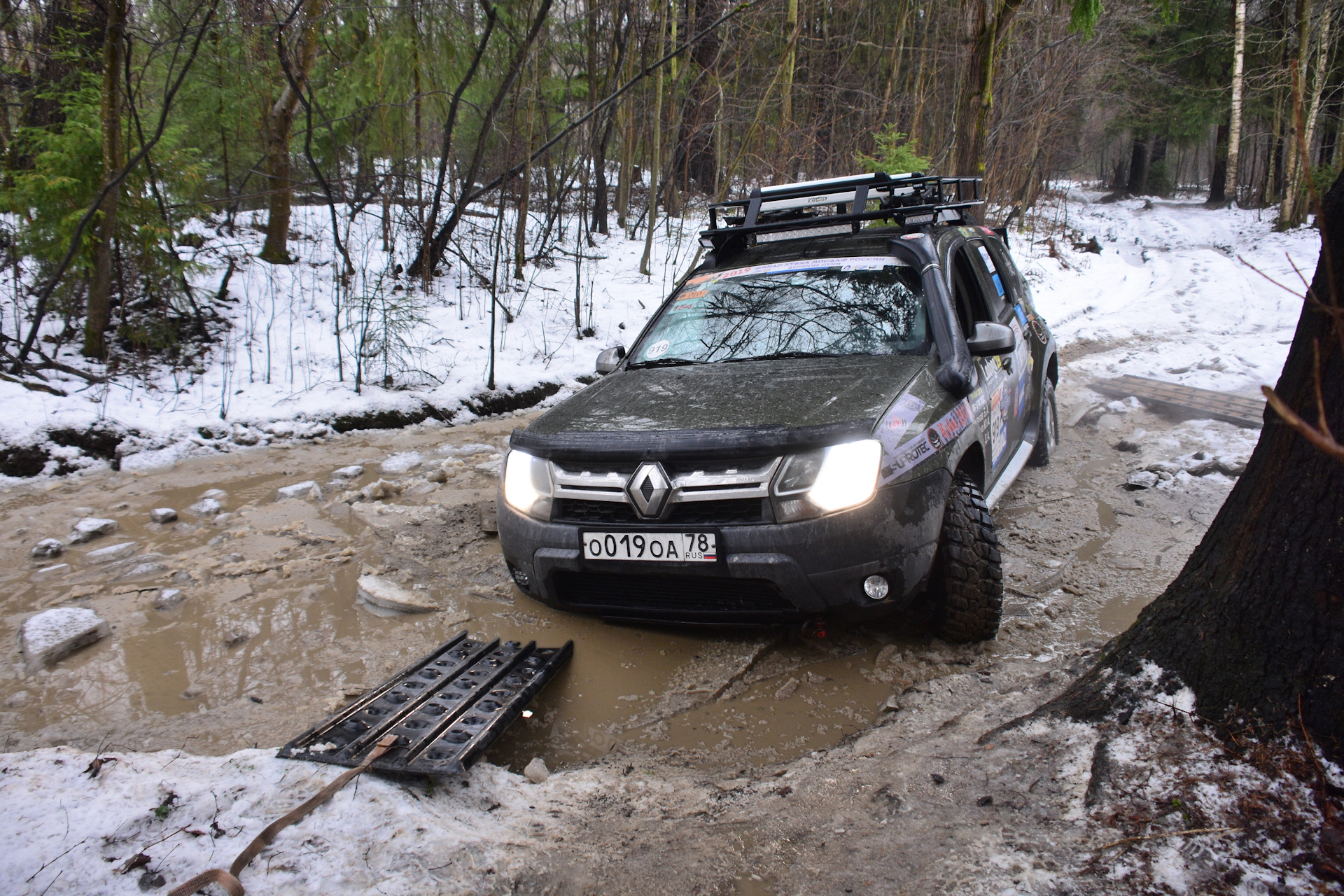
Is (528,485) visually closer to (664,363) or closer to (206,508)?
(664,363)

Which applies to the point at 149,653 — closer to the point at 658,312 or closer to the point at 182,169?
the point at 658,312

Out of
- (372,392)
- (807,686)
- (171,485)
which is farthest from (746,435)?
(372,392)

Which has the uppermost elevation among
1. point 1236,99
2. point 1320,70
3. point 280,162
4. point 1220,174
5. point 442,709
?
point 1236,99

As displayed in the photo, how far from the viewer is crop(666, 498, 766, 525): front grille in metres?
2.78

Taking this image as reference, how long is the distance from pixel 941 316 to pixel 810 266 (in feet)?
2.46

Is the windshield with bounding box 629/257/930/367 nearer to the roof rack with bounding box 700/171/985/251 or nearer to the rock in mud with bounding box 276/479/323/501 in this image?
the roof rack with bounding box 700/171/985/251

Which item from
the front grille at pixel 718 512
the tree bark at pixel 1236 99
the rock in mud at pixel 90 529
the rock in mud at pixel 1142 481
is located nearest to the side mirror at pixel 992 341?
the front grille at pixel 718 512

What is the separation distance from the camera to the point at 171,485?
546cm

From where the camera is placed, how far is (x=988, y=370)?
12.6ft

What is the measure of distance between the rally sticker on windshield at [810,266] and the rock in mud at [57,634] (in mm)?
3258

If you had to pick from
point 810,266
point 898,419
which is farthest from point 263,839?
point 810,266

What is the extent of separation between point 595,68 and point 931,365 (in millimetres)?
11010

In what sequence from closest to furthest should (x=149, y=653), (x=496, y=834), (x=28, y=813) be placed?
(x=28, y=813), (x=496, y=834), (x=149, y=653)

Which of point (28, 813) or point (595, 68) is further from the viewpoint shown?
point (595, 68)
